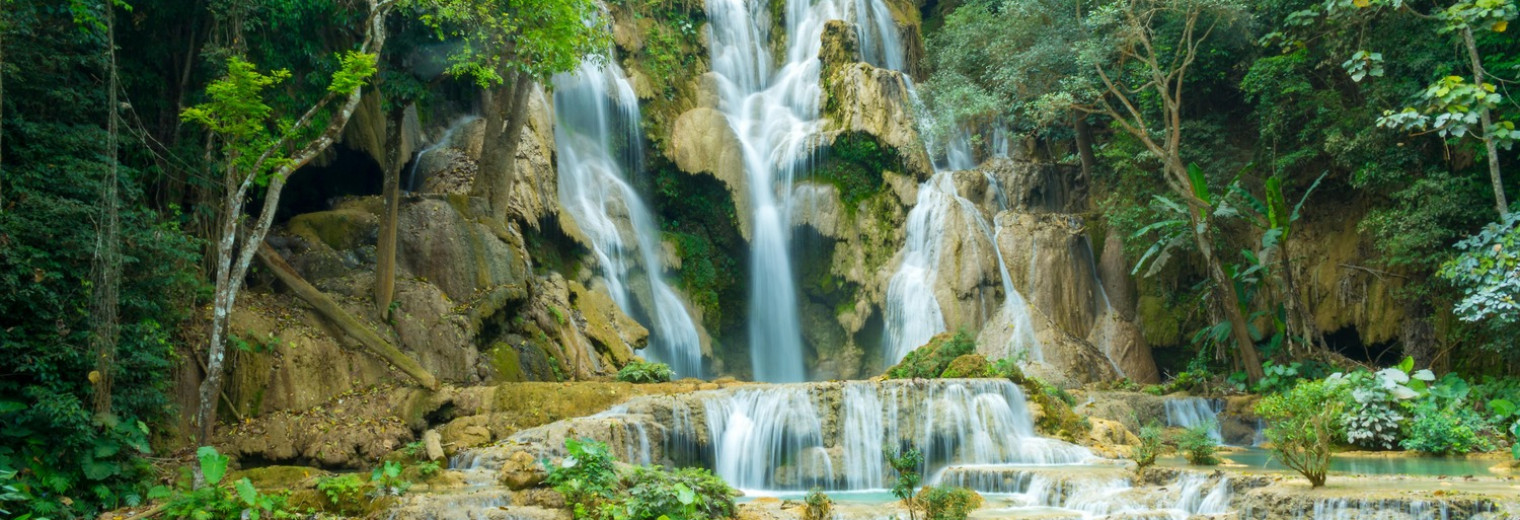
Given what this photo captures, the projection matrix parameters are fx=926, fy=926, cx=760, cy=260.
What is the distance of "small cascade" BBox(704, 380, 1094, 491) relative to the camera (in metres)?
12.8

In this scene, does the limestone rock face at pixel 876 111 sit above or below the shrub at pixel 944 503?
above

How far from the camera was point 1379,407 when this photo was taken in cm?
1302

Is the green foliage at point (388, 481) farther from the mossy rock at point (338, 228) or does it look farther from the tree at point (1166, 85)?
the tree at point (1166, 85)

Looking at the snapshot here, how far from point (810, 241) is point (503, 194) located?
8.77 meters

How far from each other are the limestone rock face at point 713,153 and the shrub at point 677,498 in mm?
13984

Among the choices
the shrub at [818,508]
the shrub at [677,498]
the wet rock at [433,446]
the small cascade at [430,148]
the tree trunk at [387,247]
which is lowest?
the shrub at [818,508]

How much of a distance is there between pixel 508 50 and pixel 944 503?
38.1ft

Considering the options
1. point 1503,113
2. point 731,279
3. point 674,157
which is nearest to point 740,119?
point 674,157

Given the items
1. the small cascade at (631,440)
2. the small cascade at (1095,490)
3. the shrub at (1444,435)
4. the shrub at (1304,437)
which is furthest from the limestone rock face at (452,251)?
the shrub at (1444,435)

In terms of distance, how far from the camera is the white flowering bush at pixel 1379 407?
12.8 m

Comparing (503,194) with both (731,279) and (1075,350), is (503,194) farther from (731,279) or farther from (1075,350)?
(1075,350)

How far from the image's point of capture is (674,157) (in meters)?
23.4

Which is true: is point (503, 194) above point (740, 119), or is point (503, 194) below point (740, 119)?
below

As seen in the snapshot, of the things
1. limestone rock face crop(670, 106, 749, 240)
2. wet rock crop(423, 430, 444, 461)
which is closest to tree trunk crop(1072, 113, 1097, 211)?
limestone rock face crop(670, 106, 749, 240)
